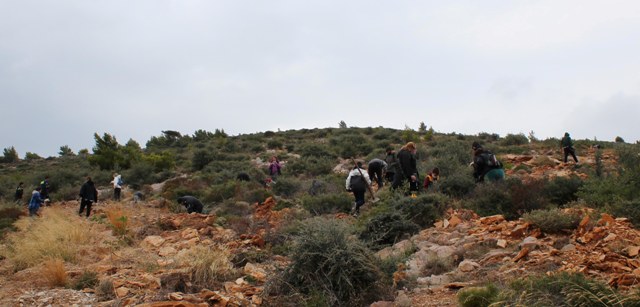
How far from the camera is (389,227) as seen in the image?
8867 millimetres

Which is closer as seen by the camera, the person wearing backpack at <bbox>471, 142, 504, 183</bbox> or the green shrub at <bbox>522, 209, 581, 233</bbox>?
the green shrub at <bbox>522, 209, 581, 233</bbox>

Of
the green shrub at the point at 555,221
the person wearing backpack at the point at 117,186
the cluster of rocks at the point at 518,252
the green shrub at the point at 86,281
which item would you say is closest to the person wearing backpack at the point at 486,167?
the cluster of rocks at the point at 518,252

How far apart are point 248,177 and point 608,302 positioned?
15886 mm

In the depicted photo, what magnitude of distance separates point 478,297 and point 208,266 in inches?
141

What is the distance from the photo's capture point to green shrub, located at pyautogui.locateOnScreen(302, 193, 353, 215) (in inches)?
479

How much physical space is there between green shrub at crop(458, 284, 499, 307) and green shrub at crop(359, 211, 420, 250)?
136 inches

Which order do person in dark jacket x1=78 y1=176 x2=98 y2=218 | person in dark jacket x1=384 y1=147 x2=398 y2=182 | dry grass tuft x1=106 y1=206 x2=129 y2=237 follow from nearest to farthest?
1. dry grass tuft x1=106 y1=206 x2=129 y2=237
2. person in dark jacket x1=384 y1=147 x2=398 y2=182
3. person in dark jacket x1=78 y1=176 x2=98 y2=218

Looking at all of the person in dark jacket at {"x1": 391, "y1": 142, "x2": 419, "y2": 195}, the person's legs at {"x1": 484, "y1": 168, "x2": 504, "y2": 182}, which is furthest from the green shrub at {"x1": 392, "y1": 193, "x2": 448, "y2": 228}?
the person's legs at {"x1": 484, "y1": 168, "x2": 504, "y2": 182}

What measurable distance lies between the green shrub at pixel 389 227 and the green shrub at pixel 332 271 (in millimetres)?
2233

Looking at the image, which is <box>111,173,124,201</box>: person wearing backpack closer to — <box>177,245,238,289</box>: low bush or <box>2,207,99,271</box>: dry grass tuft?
<box>2,207,99,271</box>: dry grass tuft

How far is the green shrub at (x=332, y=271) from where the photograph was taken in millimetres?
6020

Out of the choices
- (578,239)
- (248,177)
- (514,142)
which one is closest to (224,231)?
(578,239)

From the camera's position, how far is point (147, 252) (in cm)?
893

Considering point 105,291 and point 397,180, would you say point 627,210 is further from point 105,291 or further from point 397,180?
point 105,291
